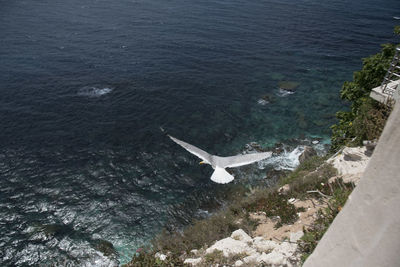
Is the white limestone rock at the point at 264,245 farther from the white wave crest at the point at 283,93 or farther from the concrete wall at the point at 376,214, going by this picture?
A: the white wave crest at the point at 283,93

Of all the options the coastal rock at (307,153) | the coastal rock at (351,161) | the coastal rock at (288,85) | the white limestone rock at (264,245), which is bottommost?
the coastal rock at (307,153)

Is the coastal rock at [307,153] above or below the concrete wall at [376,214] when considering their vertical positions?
below

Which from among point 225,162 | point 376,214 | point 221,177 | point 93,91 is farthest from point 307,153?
point 93,91

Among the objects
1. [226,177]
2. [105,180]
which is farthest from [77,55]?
[226,177]

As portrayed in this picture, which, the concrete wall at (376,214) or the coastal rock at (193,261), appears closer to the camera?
the concrete wall at (376,214)

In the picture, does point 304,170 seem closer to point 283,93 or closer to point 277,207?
point 277,207

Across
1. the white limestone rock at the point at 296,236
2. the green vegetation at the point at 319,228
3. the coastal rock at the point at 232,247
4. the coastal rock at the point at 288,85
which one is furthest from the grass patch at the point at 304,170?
the coastal rock at the point at 288,85

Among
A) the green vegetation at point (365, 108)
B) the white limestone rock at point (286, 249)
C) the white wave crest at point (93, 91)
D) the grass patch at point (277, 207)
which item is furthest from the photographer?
the white wave crest at point (93, 91)
